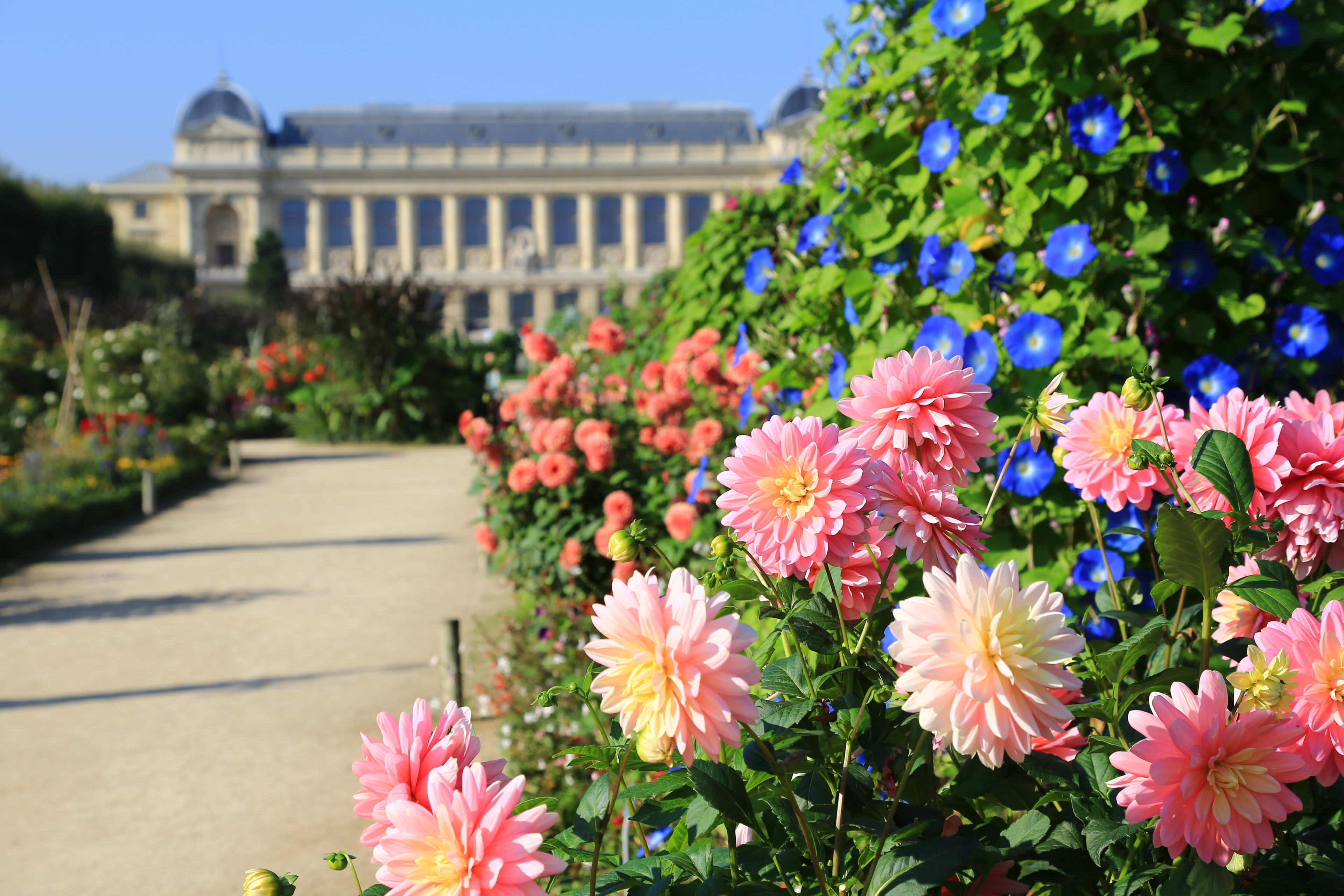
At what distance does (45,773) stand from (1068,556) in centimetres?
305

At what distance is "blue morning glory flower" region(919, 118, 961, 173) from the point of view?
70.3 inches

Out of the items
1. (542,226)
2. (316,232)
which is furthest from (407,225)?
(542,226)

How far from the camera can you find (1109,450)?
37.9 inches

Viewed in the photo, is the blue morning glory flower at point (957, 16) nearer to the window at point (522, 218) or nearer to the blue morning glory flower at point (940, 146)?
the blue morning glory flower at point (940, 146)

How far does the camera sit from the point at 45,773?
3.13m

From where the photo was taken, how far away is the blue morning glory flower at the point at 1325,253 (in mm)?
1696

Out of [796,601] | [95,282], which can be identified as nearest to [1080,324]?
[796,601]

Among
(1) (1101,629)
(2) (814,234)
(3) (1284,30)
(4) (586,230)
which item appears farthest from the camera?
(4) (586,230)

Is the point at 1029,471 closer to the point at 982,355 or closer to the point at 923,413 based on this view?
the point at 982,355

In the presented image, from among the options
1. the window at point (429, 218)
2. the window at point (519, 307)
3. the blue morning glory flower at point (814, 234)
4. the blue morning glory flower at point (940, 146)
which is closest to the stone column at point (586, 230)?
the window at point (519, 307)

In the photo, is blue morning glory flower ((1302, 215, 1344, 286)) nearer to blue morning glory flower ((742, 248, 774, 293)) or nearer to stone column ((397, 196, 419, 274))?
blue morning glory flower ((742, 248, 774, 293))

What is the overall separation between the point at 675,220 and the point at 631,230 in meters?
2.30

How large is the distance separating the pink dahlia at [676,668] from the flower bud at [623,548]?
92mm

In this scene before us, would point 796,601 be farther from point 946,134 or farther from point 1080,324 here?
point 946,134
